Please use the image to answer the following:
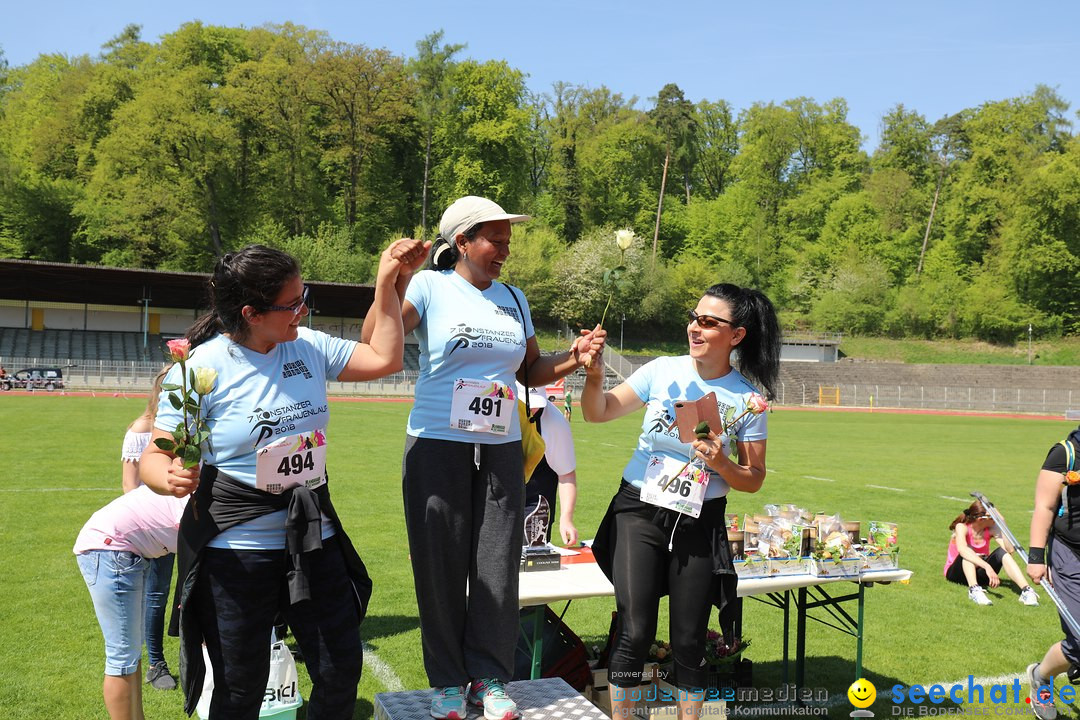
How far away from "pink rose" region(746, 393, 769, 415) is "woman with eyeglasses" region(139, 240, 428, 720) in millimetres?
1876

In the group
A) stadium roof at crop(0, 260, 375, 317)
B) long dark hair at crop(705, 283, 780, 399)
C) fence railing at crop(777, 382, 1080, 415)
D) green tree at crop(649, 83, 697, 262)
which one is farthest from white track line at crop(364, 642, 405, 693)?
green tree at crop(649, 83, 697, 262)

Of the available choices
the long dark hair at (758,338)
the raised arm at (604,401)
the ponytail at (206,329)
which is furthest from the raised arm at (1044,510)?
the ponytail at (206,329)

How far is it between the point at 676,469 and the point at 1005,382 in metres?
58.7

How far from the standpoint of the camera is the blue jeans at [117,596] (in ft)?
13.2

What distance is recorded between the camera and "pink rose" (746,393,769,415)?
13.3 feet

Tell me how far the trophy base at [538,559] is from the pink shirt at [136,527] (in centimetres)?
174

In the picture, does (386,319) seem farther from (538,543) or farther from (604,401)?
(538,543)

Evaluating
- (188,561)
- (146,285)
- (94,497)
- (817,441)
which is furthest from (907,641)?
(146,285)

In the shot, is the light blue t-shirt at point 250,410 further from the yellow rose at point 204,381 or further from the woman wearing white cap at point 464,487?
the woman wearing white cap at point 464,487

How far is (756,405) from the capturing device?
4.05 meters

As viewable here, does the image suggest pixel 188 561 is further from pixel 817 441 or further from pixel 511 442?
pixel 817 441

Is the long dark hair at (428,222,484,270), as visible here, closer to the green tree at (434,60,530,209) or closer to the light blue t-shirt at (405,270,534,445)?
the light blue t-shirt at (405,270,534,445)

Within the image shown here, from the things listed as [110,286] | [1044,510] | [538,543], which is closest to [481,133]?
[110,286]

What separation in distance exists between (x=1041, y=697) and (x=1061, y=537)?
1039 millimetres
